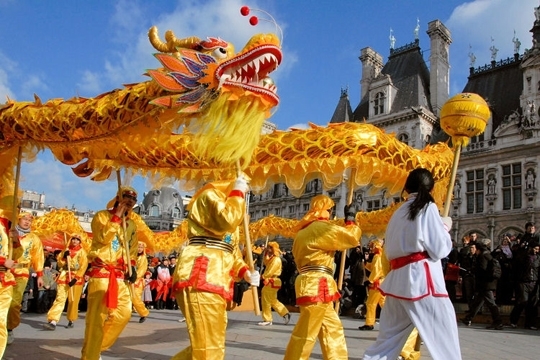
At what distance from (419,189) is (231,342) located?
15.5ft

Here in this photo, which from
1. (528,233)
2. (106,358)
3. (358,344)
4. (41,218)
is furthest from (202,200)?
(41,218)

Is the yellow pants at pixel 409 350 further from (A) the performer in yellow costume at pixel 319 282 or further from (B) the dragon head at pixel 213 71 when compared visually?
(B) the dragon head at pixel 213 71

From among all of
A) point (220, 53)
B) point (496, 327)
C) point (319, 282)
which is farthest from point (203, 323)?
point (496, 327)

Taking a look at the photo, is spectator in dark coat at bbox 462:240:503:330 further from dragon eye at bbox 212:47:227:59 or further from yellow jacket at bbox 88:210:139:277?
dragon eye at bbox 212:47:227:59

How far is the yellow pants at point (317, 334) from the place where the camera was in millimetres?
4992

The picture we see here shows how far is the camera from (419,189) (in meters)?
4.30

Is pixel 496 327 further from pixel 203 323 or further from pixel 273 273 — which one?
pixel 203 323

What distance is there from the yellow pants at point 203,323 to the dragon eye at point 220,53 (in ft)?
7.13

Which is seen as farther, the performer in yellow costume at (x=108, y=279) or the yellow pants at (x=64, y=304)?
the yellow pants at (x=64, y=304)

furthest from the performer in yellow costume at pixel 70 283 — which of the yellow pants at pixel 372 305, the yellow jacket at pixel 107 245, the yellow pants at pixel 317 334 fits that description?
the yellow pants at pixel 317 334

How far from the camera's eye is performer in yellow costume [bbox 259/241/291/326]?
1132 centimetres

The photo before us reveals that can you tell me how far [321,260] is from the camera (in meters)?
5.53

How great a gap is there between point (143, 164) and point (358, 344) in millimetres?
4163

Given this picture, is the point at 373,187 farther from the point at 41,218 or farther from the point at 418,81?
the point at 418,81
